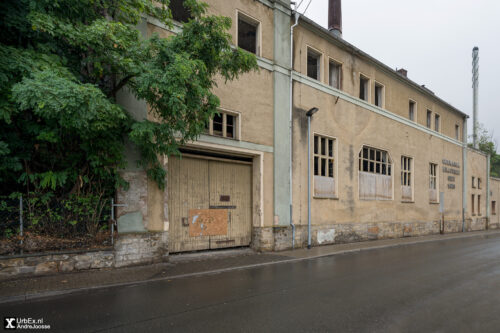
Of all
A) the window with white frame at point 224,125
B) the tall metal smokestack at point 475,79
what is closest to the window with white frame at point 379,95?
the window with white frame at point 224,125

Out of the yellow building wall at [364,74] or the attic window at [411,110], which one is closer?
the yellow building wall at [364,74]

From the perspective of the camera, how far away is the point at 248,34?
11977 millimetres

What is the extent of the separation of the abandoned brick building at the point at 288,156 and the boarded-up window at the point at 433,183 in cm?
166

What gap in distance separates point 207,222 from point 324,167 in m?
5.98

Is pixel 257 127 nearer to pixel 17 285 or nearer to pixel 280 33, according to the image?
pixel 280 33

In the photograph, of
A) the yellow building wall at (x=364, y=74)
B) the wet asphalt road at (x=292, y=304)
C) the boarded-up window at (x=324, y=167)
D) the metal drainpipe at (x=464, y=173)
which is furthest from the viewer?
the metal drainpipe at (x=464, y=173)

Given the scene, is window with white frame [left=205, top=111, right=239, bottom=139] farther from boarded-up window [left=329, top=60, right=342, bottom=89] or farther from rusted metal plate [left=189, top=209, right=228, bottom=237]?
boarded-up window [left=329, top=60, right=342, bottom=89]

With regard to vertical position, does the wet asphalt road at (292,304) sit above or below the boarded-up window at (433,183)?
below

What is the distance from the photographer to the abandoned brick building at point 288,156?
997 cm

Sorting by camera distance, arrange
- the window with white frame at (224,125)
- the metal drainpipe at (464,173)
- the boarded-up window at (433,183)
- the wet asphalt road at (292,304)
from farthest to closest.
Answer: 1. the metal drainpipe at (464,173)
2. the boarded-up window at (433,183)
3. the window with white frame at (224,125)
4. the wet asphalt road at (292,304)

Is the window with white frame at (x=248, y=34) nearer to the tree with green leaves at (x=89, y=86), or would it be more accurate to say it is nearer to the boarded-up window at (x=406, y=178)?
the tree with green leaves at (x=89, y=86)

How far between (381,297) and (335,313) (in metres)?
1.38

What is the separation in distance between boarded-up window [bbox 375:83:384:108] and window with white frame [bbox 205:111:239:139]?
10018 millimetres

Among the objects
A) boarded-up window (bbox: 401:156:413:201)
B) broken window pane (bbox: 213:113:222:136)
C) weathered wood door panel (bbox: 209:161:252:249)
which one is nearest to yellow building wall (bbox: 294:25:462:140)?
boarded-up window (bbox: 401:156:413:201)
